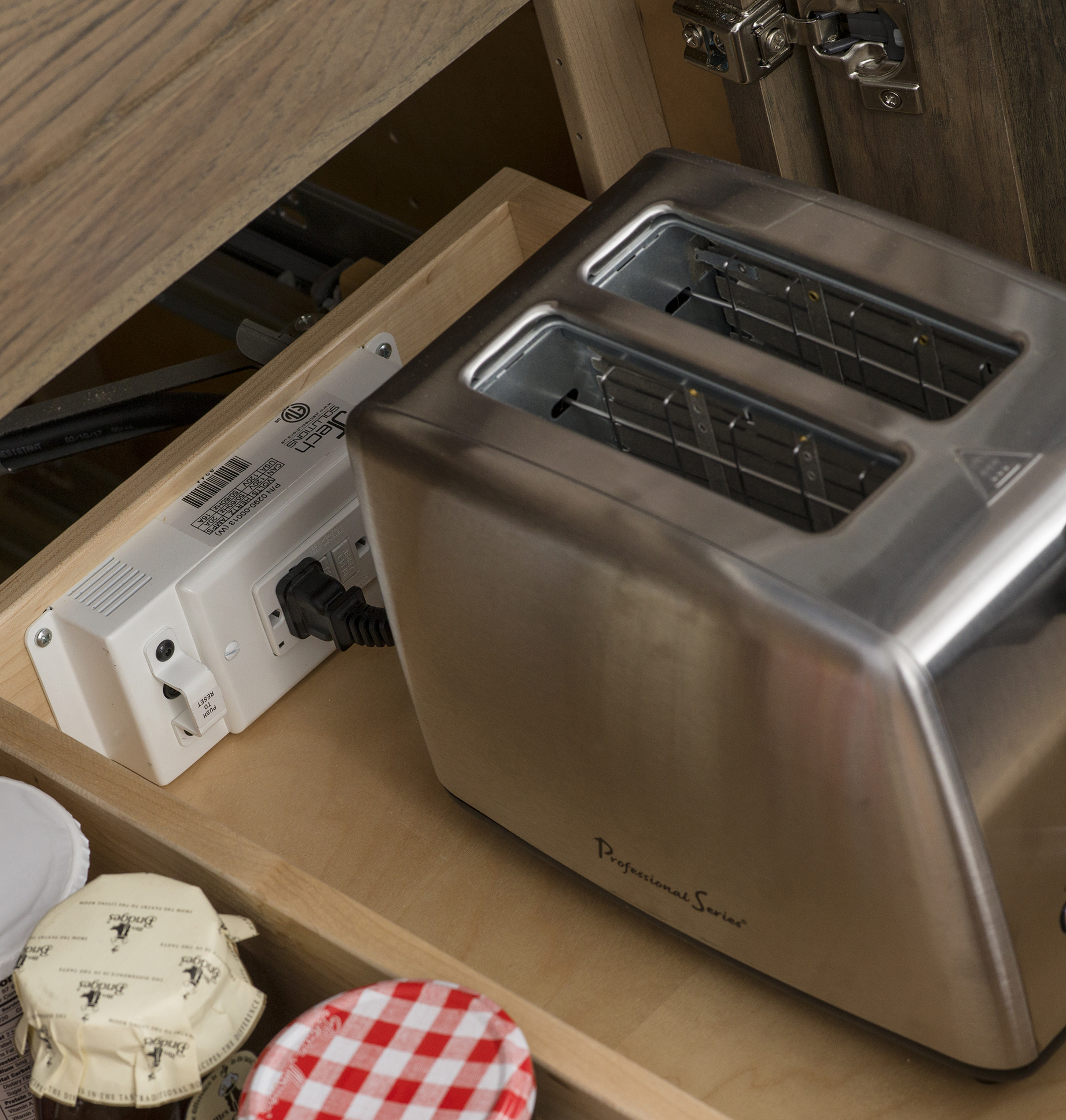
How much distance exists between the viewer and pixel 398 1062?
19.3 inches

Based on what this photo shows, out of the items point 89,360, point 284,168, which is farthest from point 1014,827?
point 89,360

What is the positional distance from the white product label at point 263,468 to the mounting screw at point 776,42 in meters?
0.30

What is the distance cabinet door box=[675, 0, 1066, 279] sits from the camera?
28.7 inches

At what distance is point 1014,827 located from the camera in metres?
0.52

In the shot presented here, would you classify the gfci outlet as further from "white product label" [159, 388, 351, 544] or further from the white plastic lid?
the white plastic lid

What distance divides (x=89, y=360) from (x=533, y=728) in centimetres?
104

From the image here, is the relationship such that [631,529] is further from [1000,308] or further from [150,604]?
[150,604]

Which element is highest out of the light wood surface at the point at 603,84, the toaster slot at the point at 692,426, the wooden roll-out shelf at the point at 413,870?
the light wood surface at the point at 603,84

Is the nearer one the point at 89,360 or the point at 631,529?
the point at 631,529

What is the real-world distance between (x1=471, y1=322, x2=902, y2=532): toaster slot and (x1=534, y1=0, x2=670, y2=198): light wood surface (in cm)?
27

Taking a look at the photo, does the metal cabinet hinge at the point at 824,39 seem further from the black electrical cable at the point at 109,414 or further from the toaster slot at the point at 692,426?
the black electrical cable at the point at 109,414

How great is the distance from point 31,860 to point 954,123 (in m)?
0.57

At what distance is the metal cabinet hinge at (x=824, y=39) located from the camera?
744 mm

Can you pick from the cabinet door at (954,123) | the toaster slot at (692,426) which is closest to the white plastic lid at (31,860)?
the toaster slot at (692,426)
